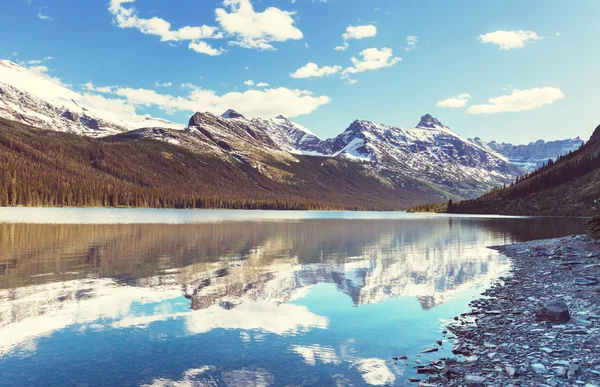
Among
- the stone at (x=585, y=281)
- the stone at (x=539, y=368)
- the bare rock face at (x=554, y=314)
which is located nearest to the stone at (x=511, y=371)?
the stone at (x=539, y=368)

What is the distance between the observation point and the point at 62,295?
2519cm

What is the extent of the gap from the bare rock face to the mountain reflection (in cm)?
685

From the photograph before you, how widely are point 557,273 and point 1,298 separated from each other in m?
38.3

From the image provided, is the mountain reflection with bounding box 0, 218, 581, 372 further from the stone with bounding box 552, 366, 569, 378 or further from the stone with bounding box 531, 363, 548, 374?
the stone with bounding box 552, 366, 569, 378

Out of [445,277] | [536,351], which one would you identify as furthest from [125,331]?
[445,277]

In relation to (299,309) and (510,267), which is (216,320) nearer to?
(299,309)

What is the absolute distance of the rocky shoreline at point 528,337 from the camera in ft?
42.2

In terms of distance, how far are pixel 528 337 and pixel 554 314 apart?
9.60ft

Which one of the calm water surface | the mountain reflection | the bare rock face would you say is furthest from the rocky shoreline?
the mountain reflection

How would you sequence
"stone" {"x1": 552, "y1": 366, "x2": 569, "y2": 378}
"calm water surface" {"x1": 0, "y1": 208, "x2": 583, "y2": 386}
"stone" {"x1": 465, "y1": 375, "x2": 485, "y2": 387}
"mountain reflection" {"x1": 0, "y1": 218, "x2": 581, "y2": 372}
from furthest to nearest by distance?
"mountain reflection" {"x1": 0, "y1": 218, "x2": 581, "y2": 372} < "calm water surface" {"x1": 0, "y1": 208, "x2": 583, "y2": 386} < "stone" {"x1": 465, "y1": 375, "x2": 485, "y2": 387} < "stone" {"x1": 552, "y1": 366, "x2": 569, "y2": 378}

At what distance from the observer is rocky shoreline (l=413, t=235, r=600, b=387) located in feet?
42.2

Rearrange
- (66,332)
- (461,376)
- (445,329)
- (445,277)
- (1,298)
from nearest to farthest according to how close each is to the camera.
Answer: (461,376)
(66,332)
(445,329)
(1,298)
(445,277)

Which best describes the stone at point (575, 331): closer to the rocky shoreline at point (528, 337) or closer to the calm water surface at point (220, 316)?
the rocky shoreline at point (528, 337)

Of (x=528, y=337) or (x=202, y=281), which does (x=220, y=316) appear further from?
(x=528, y=337)
